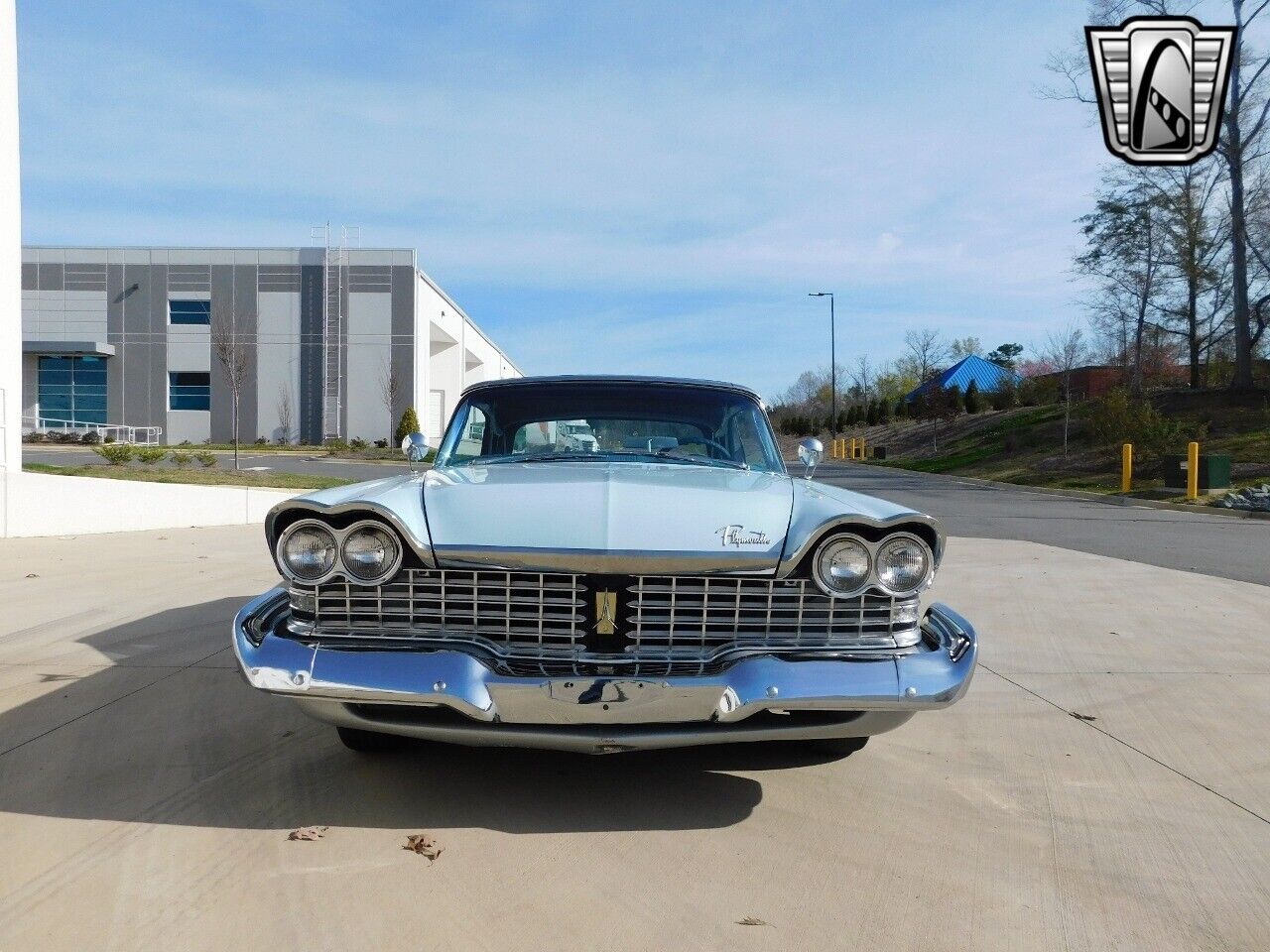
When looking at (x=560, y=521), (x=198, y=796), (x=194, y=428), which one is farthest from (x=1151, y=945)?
(x=194, y=428)

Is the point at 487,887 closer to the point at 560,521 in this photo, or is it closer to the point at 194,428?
the point at 560,521

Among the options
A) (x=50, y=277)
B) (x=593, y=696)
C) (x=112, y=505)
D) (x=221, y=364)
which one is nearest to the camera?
(x=593, y=696)

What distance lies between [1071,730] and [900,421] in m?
51.9

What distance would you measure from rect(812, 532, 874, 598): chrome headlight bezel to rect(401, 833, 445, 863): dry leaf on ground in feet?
4.19

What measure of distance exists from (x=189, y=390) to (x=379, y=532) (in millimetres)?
42867

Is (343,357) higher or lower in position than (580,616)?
higher

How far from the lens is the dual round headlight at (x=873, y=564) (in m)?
2.68

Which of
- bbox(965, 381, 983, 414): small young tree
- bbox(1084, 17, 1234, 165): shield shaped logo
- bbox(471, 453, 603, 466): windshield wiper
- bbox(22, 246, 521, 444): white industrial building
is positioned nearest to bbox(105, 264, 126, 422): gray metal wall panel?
bbox(22, 246, 521, 444): white industrial building

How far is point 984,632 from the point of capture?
565cm

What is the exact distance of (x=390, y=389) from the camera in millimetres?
39188

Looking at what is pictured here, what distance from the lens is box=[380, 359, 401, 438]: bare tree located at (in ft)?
129

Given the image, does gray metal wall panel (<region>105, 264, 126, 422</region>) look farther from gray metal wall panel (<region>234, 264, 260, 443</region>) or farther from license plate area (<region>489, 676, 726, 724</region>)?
license plate area (<region>489, 676, 726, 724</region>)

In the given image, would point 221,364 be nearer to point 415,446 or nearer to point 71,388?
point 71,388

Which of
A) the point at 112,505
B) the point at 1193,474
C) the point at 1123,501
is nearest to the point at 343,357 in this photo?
the point at 112,505
